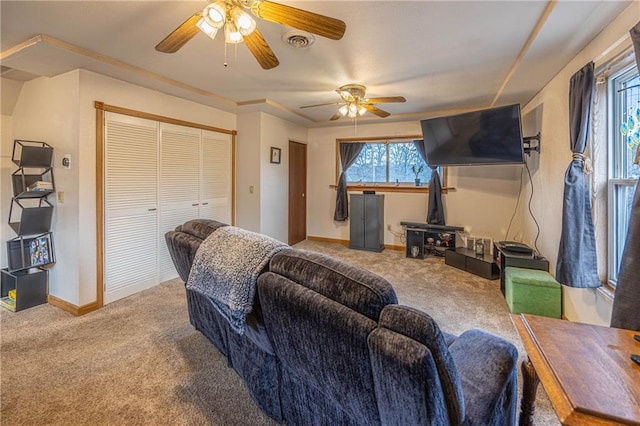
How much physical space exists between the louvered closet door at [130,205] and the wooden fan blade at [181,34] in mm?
1586

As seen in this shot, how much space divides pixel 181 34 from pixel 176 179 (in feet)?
→ 7.44

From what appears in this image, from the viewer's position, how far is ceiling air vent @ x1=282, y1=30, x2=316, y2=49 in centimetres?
225

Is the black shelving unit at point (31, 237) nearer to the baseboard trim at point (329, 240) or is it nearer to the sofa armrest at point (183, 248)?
the sofa armrest at point (183, 248)

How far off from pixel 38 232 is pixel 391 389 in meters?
3.70

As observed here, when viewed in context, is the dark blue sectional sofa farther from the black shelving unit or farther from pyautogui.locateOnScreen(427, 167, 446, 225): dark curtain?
pyautogui.locateOnScreen(427, 167, 446, 225): dark curtain

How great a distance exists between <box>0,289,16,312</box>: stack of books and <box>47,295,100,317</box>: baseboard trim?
0.94ft

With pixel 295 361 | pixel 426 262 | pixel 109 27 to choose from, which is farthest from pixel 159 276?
pixel 426 262

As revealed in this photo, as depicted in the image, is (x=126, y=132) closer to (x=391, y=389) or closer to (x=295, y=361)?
(x=295, y=361)

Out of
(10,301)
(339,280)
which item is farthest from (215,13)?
(10,301)

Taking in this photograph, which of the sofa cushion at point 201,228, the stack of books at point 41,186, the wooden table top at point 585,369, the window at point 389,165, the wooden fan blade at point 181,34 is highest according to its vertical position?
the wooden fan blade at point 181,34

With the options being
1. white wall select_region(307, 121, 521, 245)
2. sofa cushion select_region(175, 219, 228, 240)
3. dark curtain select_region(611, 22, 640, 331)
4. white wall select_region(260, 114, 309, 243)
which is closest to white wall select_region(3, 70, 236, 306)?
sofa cushion select_region(175, 219, 228, 240)

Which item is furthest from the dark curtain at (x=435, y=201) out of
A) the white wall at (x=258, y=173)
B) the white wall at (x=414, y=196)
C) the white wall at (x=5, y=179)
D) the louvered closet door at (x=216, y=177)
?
the white wall at (x=5, y=179)

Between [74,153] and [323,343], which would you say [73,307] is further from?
[323,343]

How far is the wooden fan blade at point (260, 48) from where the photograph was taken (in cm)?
183
